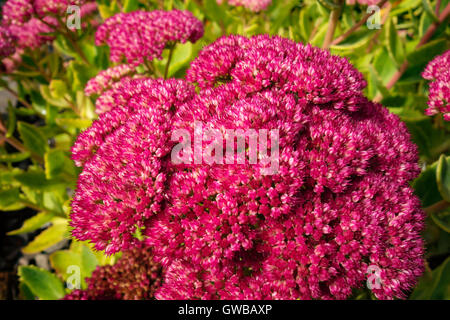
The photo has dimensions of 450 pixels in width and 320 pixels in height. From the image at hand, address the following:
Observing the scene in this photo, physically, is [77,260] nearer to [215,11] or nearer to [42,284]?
[42,284]

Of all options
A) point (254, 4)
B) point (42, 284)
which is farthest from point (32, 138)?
point (254, 4)

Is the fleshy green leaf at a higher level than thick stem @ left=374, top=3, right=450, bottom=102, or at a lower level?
lower

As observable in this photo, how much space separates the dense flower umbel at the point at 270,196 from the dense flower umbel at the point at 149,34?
0.54 metres

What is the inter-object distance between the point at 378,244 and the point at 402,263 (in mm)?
97

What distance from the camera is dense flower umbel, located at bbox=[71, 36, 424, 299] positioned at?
94 cm

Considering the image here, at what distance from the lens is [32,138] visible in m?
2.09

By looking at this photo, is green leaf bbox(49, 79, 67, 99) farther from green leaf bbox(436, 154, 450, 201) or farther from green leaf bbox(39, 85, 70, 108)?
green leaf bbox(436, 154, 450, 201)

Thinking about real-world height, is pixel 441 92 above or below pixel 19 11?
below

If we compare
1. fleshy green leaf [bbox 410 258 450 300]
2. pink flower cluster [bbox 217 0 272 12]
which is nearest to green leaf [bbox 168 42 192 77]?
pink flower cluster [bbox 217 0 272 12]

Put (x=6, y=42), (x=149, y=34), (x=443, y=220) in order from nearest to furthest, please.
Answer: (x=443, y=220) < (x=149, y=34) < (x=6, y=42)

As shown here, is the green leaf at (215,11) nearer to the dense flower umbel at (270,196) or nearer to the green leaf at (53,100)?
the green leaf at (53,100)

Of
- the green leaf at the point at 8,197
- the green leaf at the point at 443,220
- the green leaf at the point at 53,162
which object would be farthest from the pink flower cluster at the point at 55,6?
the green leaf at the point at 443,220

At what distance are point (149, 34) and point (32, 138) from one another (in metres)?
1.04

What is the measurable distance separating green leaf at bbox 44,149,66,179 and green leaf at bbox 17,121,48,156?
0.42 metres
